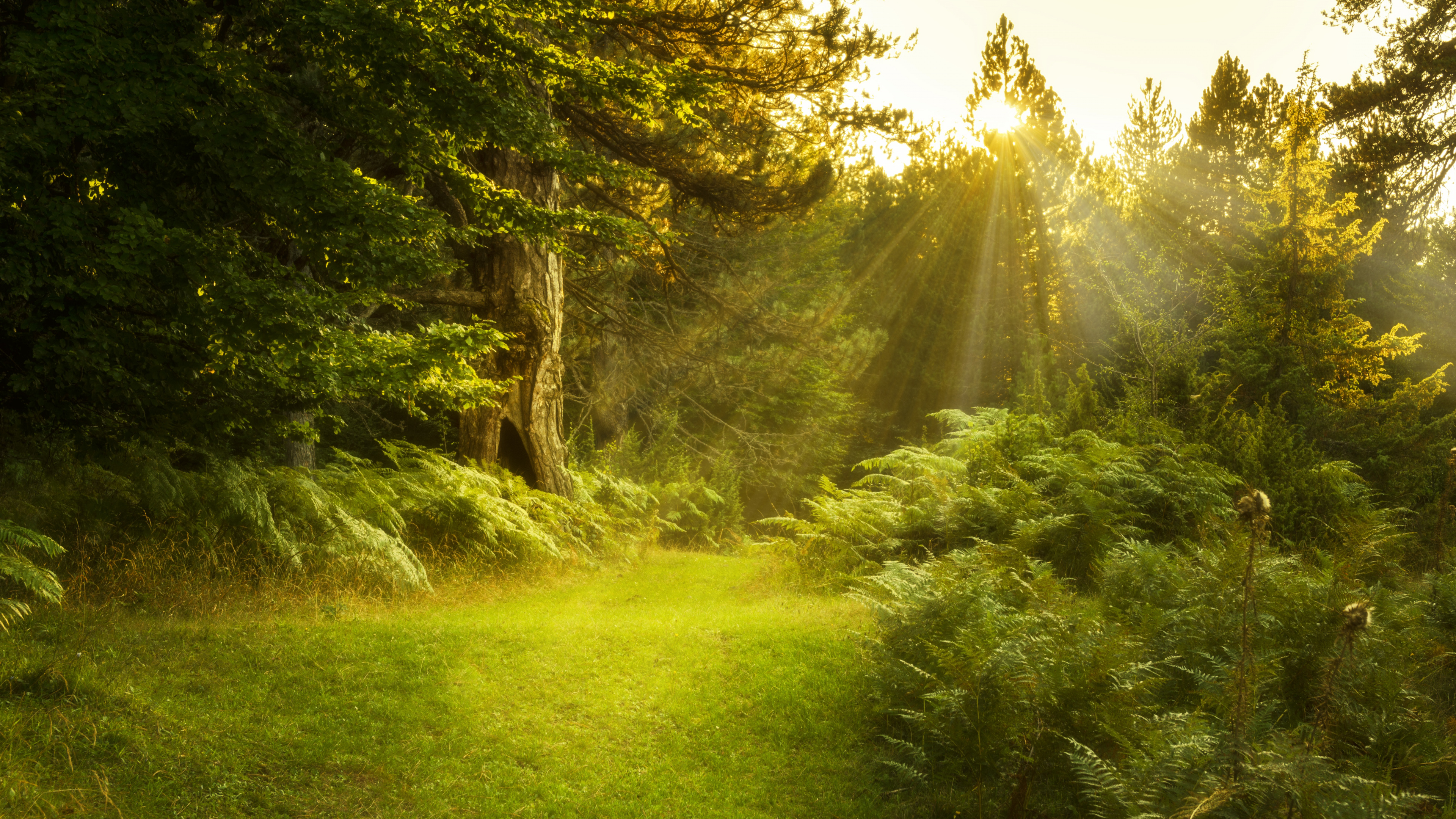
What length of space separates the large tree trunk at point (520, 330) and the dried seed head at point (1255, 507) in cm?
934

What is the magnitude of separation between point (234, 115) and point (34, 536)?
3.26 m

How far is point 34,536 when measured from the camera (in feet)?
13.5

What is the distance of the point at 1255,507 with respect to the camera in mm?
3096

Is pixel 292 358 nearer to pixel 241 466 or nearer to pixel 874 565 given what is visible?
pixel 241 466

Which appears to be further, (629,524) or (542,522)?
(629,524)

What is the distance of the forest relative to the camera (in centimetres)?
446

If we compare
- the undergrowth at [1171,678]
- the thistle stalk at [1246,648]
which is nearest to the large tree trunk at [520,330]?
the undergrowth at [1171,678]

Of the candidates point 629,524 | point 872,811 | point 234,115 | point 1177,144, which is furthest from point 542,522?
point 1177,144

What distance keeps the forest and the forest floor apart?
34 mm

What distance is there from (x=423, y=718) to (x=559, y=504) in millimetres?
6168

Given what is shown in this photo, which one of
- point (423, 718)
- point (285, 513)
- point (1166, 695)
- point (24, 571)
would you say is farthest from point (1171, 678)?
point (285, 513)

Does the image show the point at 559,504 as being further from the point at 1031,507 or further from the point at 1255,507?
the point at 1255,507

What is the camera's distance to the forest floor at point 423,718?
3875 mm

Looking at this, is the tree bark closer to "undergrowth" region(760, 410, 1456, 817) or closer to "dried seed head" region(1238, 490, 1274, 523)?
"undergrowth" region(760, 410, 1456, 817)
